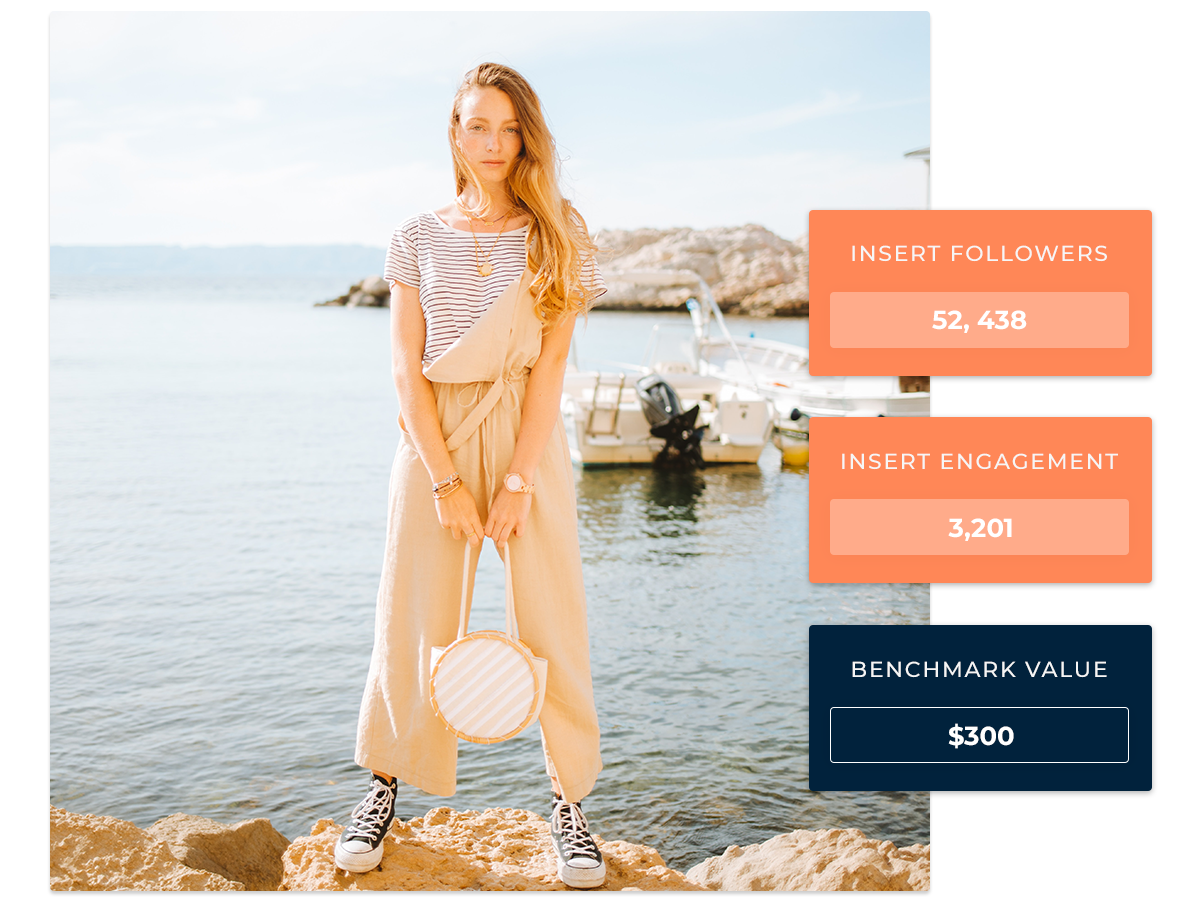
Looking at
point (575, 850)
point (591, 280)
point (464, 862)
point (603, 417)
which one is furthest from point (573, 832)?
point (603, 417)

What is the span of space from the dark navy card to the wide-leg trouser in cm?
64

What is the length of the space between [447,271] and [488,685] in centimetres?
84

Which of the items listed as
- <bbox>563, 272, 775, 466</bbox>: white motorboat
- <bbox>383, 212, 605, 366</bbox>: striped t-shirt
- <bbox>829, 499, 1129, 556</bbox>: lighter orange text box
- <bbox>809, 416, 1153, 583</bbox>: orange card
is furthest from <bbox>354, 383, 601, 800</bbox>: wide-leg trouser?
<bbox>563, 272, 775, 466</bbox>: white motorboat

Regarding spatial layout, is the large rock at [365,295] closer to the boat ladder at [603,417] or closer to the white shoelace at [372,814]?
the boat ladder at [603,417]

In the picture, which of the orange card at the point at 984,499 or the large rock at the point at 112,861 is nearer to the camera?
the large rock at the point at 112,861

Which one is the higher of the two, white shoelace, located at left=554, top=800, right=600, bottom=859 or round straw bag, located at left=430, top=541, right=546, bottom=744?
round straw bag, located at left=430, top=541, right=546, bottom=744

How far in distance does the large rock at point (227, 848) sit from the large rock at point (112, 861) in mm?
94

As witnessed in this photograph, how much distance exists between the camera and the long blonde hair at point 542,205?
2023 millimetres

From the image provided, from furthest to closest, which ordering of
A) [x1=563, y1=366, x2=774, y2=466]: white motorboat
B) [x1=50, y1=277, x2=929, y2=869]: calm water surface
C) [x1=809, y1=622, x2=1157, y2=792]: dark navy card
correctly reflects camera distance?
[x1=563, y1=366, x2=774, y2=466]: white motorboat < [x1=50, y1=277, x2=929, y2=869]: calm water surface < [x1=809, y1=622, x2=1157, y2=792]: dark navy card

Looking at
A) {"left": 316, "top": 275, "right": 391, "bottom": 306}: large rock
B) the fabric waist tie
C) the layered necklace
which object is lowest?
the fabric waist tie

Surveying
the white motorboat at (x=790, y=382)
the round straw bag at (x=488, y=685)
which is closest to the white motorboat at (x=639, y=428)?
the white motorboat at (x=790, y=382)

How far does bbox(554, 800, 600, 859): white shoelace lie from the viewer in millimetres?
2082

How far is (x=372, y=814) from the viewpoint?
6.90ft

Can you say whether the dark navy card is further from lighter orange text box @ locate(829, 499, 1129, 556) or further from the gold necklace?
the gold necklace
